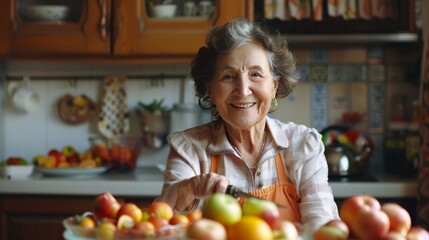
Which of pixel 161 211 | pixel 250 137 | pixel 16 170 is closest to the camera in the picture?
pixel 161 211

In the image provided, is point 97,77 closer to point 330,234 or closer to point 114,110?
point 114,110

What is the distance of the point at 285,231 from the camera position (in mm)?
1021

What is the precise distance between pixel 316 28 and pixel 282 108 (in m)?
0.47

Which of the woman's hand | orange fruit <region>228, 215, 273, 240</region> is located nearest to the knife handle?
the woman's hand

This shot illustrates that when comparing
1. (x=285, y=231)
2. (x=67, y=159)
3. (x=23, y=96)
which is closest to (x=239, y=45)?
(x=285, y=231)

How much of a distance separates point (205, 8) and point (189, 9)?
7cm

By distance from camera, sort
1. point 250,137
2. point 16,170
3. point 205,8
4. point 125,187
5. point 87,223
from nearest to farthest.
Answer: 1. point 87,223
2. point 250,137
3. point 125,187
4. point 16,170
5. point 205,8

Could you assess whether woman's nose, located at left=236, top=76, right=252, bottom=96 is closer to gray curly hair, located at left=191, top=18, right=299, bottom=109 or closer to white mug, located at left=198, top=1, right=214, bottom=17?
gray curly hair, located at left=191, top=18, right=299, bottom=109

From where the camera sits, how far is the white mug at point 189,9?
9.67 feet

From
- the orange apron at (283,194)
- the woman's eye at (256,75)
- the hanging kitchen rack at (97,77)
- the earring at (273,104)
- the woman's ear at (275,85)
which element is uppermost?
the woman's eye at (256,75)

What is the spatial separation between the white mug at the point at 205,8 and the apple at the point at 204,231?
2056mm

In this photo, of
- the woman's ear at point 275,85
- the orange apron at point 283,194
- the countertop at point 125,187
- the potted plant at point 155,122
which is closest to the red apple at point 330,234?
the orange apron at point 283,194

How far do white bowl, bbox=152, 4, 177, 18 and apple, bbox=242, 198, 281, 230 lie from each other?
195 cm

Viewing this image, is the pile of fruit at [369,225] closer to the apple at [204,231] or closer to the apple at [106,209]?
the apple at [204,231]
